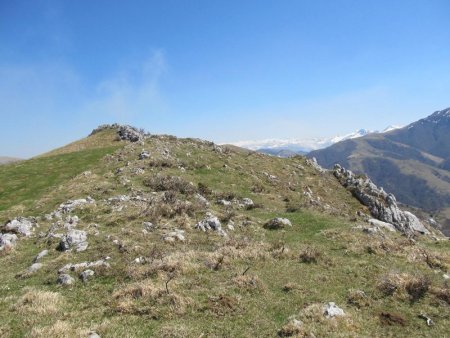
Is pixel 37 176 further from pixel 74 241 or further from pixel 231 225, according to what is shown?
pixel 231 225

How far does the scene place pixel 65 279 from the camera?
1784 cm

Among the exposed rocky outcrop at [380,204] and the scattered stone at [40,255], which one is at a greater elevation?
the scattered stone at [40,255]

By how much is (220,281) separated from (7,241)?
14.8 meters

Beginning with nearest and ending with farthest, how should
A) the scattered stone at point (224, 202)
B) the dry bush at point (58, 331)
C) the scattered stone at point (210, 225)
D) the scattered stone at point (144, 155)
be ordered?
the dry bush at point (58, 331) < the scattered stone at point (210, 225) < the scattered stone at point (224, 202) < the scattered stone at point (144, 155)

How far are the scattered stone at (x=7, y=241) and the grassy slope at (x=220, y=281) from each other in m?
0.67

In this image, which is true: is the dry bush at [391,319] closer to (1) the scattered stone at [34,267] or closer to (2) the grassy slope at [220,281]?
(2) the grassy slope at [220,281]

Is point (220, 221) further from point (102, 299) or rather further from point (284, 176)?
point (284, 176)

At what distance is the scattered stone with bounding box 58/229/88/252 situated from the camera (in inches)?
875

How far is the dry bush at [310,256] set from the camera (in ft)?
67.5

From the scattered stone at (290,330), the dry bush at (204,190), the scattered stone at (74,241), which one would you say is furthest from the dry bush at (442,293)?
the dry bush at (204,190)

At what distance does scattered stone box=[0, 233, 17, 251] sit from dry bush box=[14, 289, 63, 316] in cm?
873

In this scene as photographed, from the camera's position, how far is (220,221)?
91.1 feet

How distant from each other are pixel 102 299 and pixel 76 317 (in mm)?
1592

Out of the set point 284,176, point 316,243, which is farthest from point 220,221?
point 284,176
